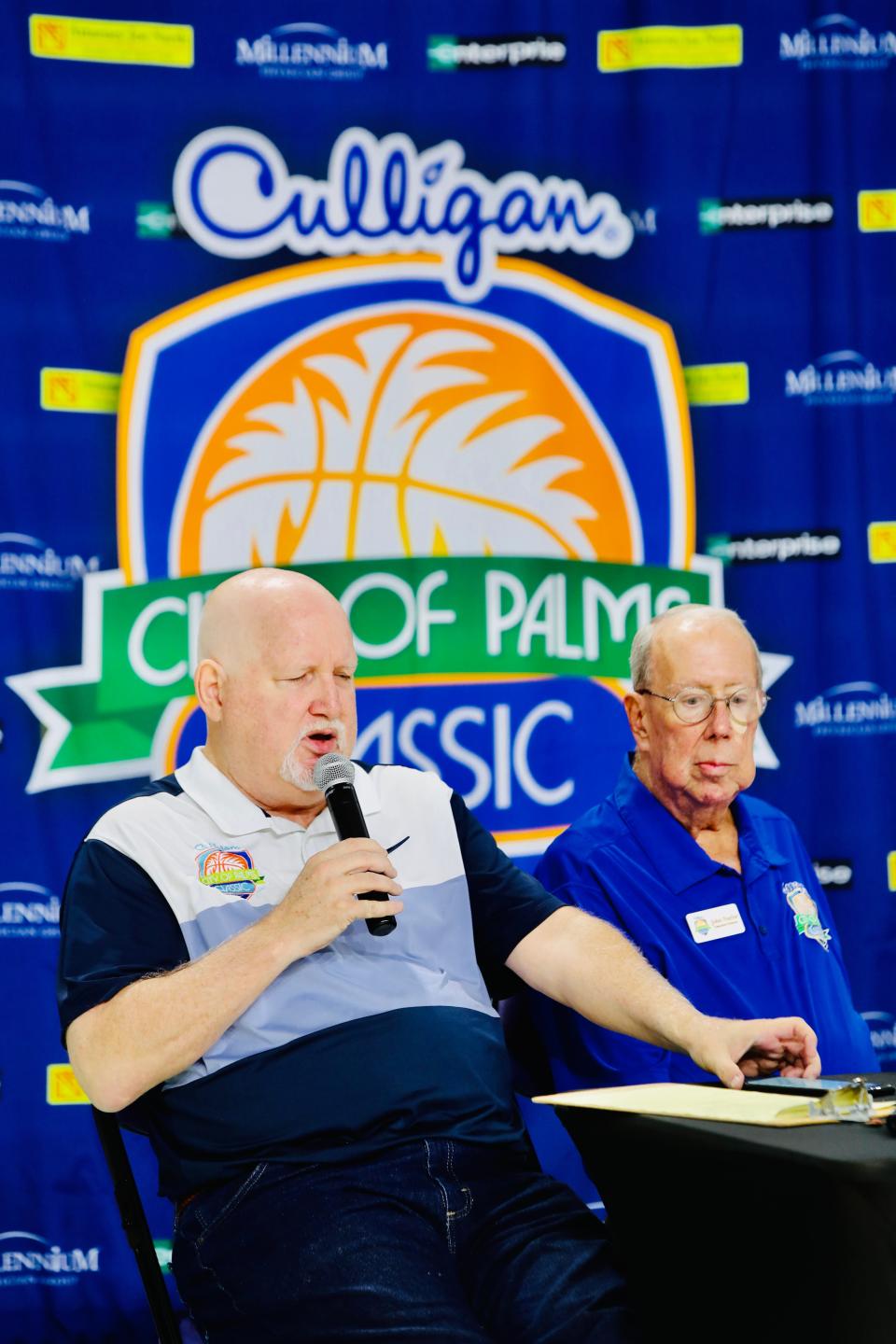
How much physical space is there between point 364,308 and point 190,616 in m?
0.83

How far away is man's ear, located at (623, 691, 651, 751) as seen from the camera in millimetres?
2357

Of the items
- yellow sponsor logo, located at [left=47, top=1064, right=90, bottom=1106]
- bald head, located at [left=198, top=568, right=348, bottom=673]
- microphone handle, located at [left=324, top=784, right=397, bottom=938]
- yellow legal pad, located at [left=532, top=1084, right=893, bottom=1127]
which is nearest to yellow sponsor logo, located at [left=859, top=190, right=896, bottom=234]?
bald head, located at [left=198, top=568, right=348, bottom=673]

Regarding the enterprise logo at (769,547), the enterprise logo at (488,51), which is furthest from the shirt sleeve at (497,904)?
the enterprise logo at (488,51)

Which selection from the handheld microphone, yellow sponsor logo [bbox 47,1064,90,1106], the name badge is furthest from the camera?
yellow sponsor logo [bbox 47,1064,90,1106]

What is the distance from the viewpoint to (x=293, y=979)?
1747 millimetres

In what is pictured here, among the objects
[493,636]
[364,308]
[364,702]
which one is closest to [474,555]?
[493,636]

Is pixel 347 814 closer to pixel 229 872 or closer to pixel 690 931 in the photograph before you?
pixel 229 872

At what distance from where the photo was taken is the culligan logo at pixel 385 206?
3.30 meters

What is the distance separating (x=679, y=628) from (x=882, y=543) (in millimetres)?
1296

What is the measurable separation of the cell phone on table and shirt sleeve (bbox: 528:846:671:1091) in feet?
1.18

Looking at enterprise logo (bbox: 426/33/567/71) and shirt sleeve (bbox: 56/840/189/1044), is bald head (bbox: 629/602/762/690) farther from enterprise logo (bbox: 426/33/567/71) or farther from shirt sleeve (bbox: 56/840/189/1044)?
enterprise logo (bbox: 426/33/567/71)

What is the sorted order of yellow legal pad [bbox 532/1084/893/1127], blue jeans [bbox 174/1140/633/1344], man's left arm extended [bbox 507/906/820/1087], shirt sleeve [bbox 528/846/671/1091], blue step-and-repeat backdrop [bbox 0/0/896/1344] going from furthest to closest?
blue step-and-repeat backdrop [bbox 0/0/896/1344], shirt sleeve [bbox 528/846/671/1091], man's left arm extended [bbox 507/906/820/1087], blue jeans [bbox 174/1140/633/1344], yellow legal pad [bbox 532/1084/893/1127]

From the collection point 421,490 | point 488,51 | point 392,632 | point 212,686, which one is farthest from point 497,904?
point 488,51

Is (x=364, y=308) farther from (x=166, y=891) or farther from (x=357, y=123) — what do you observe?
(x=166, y=891)
